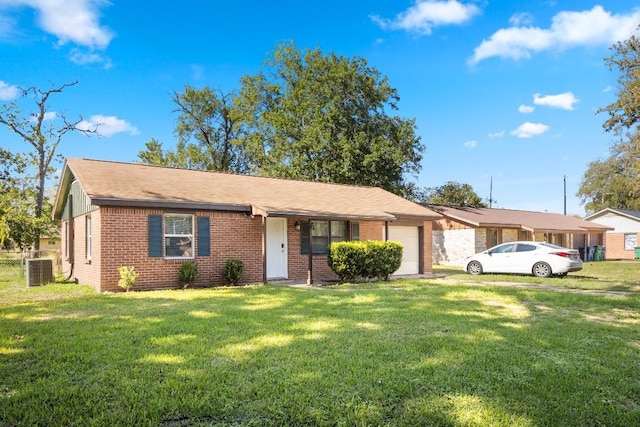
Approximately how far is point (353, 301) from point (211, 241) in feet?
20.0

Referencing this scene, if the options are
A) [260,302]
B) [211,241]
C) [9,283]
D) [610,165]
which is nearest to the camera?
[260,302]

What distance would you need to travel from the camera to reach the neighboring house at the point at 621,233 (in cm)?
3772

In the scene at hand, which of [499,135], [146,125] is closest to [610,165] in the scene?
[499,135]

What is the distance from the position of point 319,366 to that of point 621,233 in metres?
42.8

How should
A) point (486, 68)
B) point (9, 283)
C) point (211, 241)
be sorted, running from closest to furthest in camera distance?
1. point (211, 241)
2. point (9, 283)
3. point (486, 68)

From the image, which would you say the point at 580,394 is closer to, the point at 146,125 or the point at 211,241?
the point at 211,241

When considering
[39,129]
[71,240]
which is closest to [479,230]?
[71,240]

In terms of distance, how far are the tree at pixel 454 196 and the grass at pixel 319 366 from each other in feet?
118

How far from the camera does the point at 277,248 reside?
15812 mm

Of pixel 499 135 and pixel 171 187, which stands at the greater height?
pixel 499 135

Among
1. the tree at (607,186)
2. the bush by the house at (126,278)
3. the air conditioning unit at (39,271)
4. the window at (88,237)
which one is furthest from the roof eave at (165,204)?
the tree at (607,186)

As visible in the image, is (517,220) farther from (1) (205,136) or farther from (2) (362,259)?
(1) (205,136)

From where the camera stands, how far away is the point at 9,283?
15.3 meters

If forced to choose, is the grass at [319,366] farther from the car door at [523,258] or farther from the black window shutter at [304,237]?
the car door at [523,258]
